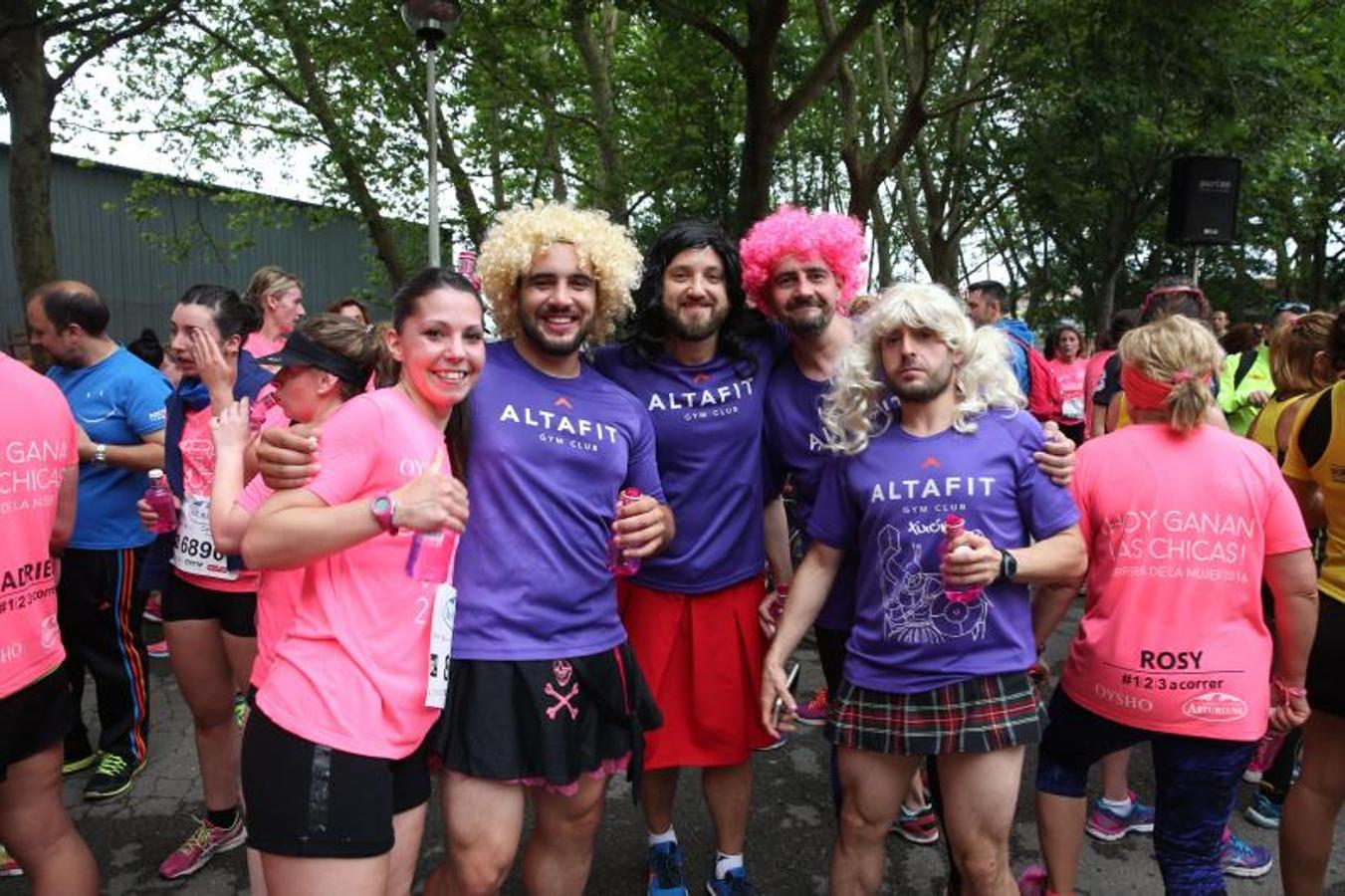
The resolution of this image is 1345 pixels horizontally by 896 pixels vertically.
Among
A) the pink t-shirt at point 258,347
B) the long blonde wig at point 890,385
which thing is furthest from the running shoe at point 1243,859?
the pink t-shirt at point 258,347

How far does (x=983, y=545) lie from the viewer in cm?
215

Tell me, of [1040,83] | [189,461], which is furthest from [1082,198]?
[189,461]

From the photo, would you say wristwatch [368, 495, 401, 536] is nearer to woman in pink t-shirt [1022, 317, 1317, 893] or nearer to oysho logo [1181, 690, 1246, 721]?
woman in pink t-shirt [1022, 317, 1317, 893]

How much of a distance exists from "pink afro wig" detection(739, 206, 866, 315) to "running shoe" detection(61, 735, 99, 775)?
11.8ft

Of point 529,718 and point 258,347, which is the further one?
point 258,347

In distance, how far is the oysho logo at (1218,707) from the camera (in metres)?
2.31

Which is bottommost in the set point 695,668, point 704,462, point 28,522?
point 695,668

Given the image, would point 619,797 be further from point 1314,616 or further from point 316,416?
point 1314,616

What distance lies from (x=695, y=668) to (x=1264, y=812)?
2.51 meters

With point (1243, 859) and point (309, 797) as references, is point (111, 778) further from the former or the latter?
point (1243, 859)

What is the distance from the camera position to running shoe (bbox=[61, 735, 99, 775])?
395 centimetres

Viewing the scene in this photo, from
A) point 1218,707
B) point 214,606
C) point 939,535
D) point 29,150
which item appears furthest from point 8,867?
point 29,150

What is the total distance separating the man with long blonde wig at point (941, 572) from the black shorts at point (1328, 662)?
3.02 ft

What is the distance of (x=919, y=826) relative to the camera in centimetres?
346
